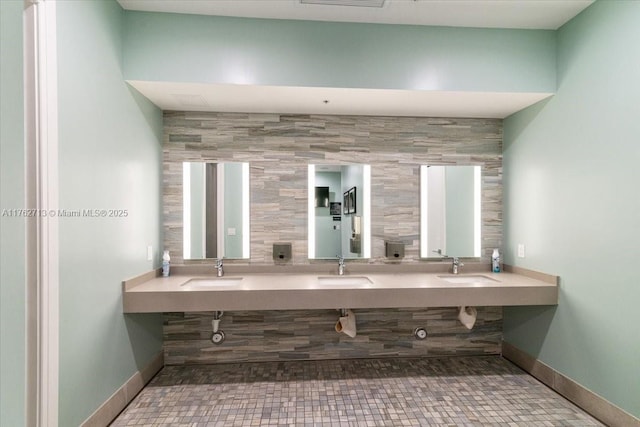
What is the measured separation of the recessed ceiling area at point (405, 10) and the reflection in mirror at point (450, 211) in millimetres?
1185

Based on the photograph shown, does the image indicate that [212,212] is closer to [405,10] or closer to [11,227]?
[11,227]

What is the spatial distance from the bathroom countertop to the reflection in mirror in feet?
1.82

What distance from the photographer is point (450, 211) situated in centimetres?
298

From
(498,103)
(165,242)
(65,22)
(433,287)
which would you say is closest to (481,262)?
(433,287)

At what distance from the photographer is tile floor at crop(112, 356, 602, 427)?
2.04 metres

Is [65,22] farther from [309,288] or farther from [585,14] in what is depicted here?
[585,14]

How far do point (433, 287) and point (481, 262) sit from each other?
968 millimetres

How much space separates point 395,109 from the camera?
108 inches

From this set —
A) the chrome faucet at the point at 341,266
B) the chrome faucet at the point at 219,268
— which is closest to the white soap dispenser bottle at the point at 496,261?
the chrome faucet at the point at 341,266

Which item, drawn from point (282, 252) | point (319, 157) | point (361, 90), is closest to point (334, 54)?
point (361, 90)

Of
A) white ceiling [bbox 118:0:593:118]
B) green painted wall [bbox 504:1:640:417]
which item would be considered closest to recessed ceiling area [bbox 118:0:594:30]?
white ceiling [bbox 118:0:593:118]

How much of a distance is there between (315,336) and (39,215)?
2172mm

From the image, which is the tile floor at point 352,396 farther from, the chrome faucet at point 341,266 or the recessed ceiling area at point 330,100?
the recessed ceiling area at point 330,100

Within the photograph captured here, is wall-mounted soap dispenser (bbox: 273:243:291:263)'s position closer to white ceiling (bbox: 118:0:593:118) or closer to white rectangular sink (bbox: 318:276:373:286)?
white rectangular sink (bbox: 318:276:373:286)
